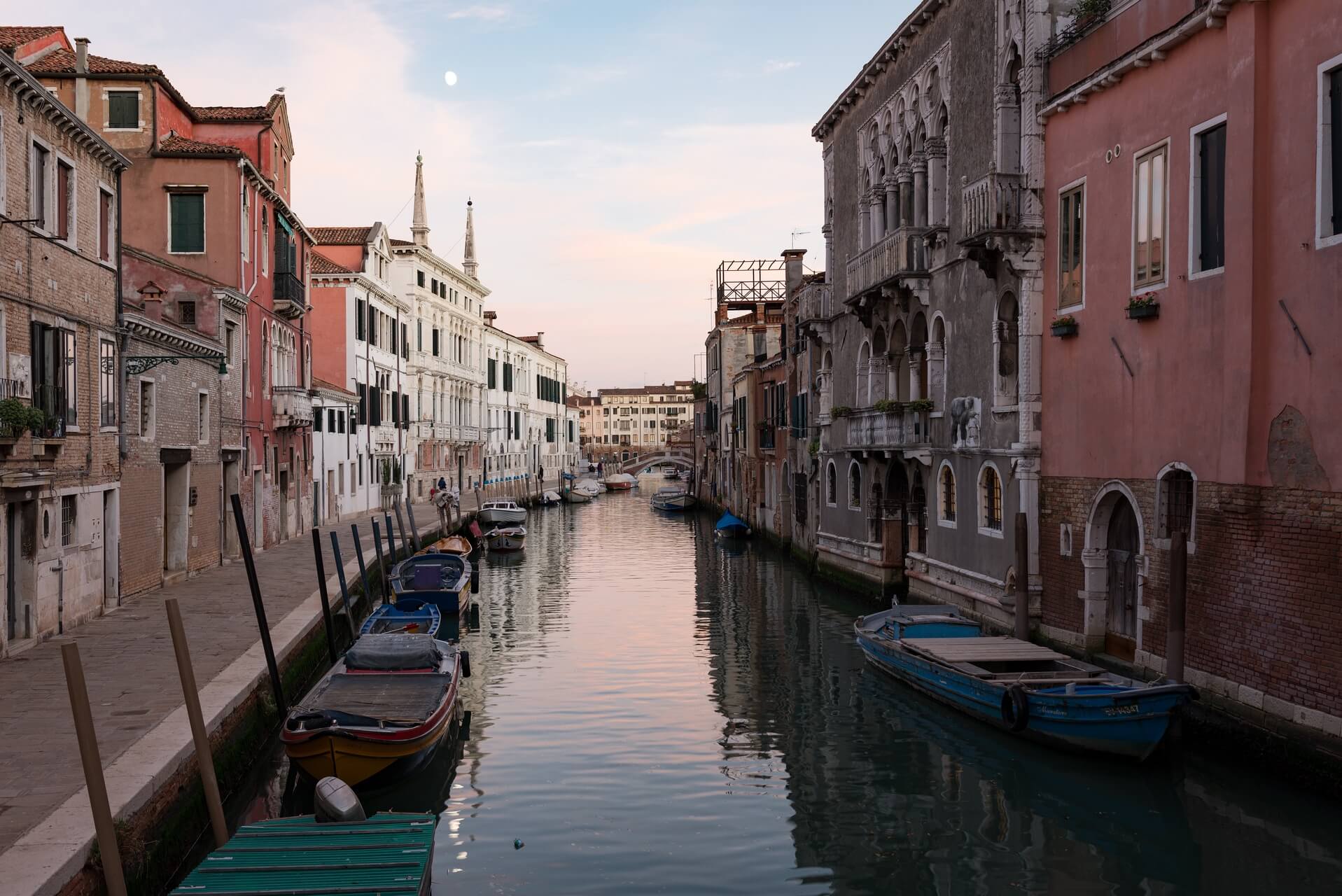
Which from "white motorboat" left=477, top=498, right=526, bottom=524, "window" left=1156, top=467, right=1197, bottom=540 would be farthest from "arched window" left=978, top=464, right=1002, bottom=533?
"white motorboat" left=477, top=498, right=526, bottom=524

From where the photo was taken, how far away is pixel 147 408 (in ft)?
62.4

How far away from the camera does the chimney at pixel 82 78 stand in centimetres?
2239

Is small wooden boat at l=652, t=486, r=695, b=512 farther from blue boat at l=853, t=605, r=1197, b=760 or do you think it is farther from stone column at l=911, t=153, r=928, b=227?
blue boat at l=853, t=605, r=1197, b=760

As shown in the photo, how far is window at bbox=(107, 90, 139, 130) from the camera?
76.9 ft

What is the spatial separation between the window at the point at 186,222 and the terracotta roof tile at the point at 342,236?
17.2m

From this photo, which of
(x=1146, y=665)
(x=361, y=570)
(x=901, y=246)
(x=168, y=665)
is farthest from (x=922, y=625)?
(x=361, y=570)

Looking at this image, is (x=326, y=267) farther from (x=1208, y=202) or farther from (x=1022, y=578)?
(x=1208, y=202)

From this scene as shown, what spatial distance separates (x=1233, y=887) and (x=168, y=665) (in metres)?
10.2

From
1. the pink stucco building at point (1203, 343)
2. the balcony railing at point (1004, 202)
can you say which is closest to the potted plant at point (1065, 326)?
the pink stucco building at point (1203, 343)

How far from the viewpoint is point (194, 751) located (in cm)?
926

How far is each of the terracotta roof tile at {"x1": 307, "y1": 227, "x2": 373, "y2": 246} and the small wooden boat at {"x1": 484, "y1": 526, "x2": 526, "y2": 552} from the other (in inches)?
456

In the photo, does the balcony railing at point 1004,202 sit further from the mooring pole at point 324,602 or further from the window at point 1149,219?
the mooring pole at point 324,602

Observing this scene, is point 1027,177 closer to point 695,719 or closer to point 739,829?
point 695,719

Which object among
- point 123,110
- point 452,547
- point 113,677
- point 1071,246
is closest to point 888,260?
point 1071,246
